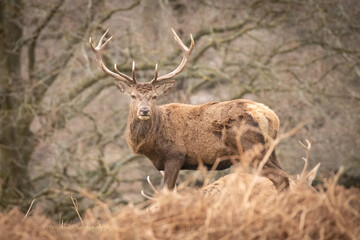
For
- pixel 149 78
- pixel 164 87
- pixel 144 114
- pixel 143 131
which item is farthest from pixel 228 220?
pixel 149 78

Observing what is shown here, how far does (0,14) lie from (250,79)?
6429mm

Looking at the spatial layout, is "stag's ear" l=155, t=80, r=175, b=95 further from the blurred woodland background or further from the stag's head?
the blurred woodland background

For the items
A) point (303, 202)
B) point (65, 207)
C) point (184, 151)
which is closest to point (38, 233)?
point (303, 202)

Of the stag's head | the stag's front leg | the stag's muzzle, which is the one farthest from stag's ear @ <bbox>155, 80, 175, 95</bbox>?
the stag's front leg

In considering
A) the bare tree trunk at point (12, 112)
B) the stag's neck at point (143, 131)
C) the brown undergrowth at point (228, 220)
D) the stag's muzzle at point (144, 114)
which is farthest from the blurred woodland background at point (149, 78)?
the brown undergrowth at point (228, 220)

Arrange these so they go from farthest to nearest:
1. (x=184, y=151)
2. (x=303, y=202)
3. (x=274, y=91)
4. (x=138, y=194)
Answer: (x=138, y=194), (x=274, y=91), (x=184, y=151), (x=303, y=202)

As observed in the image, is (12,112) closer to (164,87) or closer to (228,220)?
(164,87)

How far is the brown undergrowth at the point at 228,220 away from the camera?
12.3 ft

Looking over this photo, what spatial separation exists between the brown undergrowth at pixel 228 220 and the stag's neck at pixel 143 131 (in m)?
3.14

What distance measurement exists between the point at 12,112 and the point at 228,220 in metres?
11.1

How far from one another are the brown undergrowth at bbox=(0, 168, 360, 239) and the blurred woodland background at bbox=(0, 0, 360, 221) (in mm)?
9166

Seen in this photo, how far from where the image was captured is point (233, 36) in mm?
13703

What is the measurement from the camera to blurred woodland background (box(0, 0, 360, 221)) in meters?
13.5

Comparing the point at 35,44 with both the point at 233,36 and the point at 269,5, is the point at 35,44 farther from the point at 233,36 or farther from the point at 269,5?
the point at 269,5
